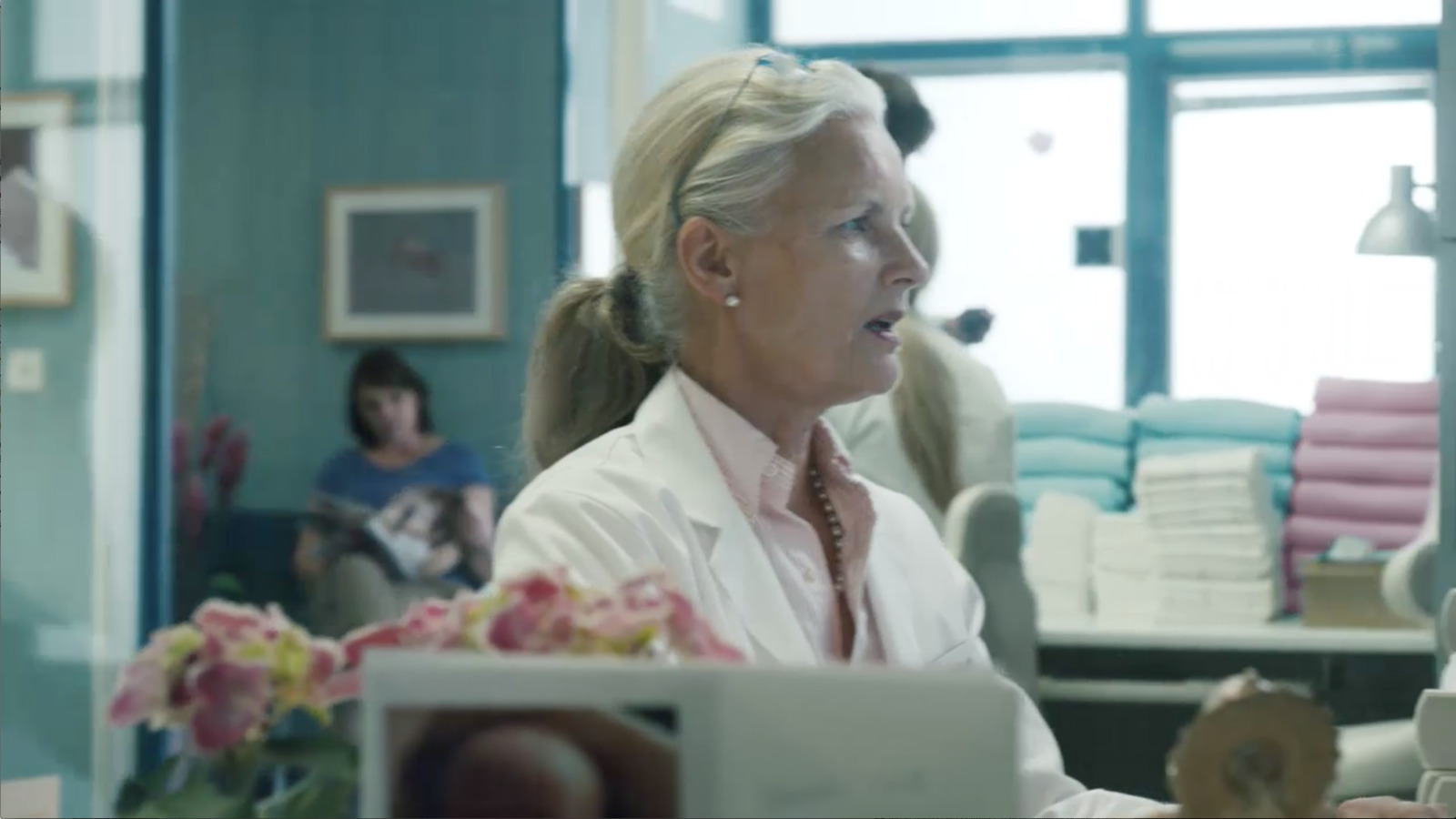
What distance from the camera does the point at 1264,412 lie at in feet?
11.4

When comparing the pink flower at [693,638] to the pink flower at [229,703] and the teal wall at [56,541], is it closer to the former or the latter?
the pink flower at [229,703]

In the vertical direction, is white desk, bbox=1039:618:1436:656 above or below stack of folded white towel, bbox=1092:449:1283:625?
below

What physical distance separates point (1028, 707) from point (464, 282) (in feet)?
10.3

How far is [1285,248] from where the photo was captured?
13.4ft

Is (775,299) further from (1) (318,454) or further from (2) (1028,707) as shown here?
(1) (318,454)

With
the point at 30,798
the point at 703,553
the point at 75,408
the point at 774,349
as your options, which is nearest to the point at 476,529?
the point at 75,408

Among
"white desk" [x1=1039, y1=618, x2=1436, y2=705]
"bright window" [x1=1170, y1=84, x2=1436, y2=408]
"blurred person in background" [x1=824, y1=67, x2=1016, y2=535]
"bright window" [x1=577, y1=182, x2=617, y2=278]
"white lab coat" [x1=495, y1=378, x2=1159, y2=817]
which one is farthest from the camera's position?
"bright window" [x1=577, y1=182, x2=617, y2=278]

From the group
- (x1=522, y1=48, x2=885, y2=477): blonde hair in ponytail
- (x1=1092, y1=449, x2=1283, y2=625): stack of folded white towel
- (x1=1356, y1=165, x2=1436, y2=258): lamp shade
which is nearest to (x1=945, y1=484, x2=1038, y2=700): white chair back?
(x1=1092, y1=449, x2=1283, y2=625): stack of folded white towel

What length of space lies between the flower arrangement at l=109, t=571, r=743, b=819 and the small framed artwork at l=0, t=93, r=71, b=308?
3.66 meters

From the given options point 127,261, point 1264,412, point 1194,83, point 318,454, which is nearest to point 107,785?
point 318,454

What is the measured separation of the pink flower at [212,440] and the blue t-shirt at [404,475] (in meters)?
0.39

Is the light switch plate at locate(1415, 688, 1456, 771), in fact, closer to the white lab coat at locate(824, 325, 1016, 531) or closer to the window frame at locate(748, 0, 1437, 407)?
the white lab coat at locate(824, 325, 1016, 531)

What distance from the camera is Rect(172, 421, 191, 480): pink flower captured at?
4.32 meters

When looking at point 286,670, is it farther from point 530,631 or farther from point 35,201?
point 35,201
